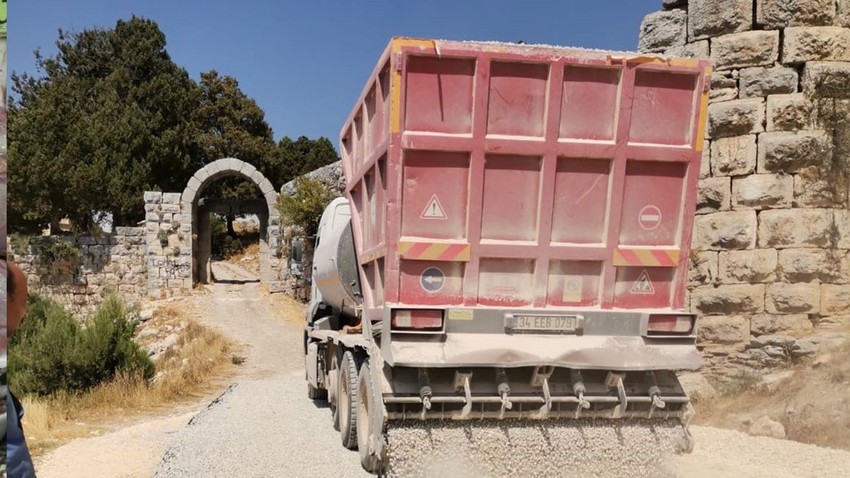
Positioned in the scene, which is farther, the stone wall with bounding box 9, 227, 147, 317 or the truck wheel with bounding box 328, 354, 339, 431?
the stone wall with bounding box 9, 227, 147, 317

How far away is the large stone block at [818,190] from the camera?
8.02 metres

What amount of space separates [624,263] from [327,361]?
4.46 meters

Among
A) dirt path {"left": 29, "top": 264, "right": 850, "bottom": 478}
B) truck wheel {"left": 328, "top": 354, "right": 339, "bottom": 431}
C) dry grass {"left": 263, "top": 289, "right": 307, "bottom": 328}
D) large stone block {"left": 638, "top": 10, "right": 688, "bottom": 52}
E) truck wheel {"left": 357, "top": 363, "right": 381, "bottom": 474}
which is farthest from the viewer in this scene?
dry grass {"left": 263, "top": 289, "right": 307, "bottom": 328}

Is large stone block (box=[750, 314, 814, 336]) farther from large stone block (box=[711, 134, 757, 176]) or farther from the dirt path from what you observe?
the dirt path

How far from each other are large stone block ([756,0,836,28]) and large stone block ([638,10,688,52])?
3.23 feet

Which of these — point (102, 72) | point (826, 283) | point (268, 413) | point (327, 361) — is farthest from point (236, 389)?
point (102, 72)

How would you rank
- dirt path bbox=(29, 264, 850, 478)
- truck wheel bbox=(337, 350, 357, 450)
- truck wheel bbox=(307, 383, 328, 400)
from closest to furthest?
dirt path bbox=(29, 264, 850, 478) → truck wheel bbox=(337, 350, 357, 450) → truck wheel bbox=(307, 383, 328, 400)

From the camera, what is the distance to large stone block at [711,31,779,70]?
827 cm

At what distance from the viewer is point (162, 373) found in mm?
12938

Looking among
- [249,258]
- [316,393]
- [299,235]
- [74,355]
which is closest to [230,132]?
[249,258]

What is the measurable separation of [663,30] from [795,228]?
3039 mm

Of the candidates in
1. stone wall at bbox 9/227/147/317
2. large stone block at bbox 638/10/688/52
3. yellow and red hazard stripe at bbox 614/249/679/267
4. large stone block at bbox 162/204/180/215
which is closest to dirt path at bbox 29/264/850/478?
yellow and red hazard stripe at bbox 614/249/679/267

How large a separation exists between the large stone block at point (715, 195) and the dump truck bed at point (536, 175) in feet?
11.9

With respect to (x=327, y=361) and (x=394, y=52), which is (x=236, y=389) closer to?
(x=327, y=361)
